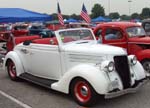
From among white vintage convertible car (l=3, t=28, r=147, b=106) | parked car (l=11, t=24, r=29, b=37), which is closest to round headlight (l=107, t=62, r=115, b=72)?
white vintage convertible car (l=3, t=28, r=147, b=106)

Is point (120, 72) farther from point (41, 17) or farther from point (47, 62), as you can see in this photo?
point (41, 17)

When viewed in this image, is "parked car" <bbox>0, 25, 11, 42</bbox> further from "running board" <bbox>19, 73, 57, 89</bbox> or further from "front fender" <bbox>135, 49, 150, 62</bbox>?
"front fender" <bbox>135, 49, 150, 62</bbox>

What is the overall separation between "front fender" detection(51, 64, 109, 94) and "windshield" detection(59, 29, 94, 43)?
108cm

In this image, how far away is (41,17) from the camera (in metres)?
16.8

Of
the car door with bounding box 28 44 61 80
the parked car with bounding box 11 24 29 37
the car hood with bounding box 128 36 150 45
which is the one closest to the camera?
the car door with bounding box 28 44 61 80

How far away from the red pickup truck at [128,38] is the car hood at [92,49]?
2.46 m

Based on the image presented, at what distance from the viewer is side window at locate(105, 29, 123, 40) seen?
33.8 ft

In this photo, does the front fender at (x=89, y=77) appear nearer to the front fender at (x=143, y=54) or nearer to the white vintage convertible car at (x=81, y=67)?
the white vintage convertible car at (x=81, y=67)

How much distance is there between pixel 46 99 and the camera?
7.09 metres

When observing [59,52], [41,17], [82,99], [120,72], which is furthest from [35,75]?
[41,17]

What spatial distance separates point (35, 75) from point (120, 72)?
A: 266 centimetres

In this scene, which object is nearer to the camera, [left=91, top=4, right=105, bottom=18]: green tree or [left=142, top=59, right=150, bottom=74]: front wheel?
[left=142, top=59, right=150, bottom=74]: front wheel

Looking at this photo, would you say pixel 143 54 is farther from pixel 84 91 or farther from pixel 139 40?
pixel 84 91

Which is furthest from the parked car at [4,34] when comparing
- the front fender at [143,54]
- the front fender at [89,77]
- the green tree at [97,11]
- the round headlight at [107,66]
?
the green tree at [97,11]
